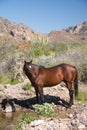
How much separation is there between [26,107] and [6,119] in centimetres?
176

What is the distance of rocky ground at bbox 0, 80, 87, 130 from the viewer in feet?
30.1

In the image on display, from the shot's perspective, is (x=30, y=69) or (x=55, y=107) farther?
(x=55, y=107)

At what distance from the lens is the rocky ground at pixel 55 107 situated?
9178 millimetres

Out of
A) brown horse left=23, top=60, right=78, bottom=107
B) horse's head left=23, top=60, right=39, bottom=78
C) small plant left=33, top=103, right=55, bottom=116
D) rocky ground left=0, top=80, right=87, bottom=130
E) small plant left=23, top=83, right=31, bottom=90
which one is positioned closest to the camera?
rocky ground left=0, top=80, right=87, bottom=130

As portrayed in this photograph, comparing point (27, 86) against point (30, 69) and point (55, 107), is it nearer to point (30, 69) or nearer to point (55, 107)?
point (55, 107)

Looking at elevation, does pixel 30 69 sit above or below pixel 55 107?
above

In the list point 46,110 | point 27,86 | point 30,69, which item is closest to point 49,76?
point 30,69

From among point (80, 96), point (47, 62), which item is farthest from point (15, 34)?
point (80, 96)

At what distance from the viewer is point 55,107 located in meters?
13.2

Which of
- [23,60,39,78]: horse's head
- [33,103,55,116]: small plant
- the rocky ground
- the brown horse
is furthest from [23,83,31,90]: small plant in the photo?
[33,103,55,116]: small plant

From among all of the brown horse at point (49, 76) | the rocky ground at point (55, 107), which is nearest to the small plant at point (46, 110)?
the rocky ground at point (55, 107)

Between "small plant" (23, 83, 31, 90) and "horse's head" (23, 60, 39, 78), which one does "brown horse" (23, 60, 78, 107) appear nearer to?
"horse's head" (23, 60, 39, 78)

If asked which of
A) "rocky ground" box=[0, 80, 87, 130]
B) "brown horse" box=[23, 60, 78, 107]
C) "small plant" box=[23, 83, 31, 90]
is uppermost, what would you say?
"brown horse" box=[23, 60, 78, 107]

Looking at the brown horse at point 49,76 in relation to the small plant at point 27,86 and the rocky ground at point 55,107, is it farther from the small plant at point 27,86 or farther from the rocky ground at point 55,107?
the small plant at point 27,86
